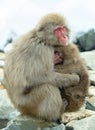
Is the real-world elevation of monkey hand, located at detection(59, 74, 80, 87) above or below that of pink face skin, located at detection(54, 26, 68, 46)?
below

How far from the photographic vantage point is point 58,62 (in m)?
6.62

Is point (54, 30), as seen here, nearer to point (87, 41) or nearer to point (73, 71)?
point (73, 71)

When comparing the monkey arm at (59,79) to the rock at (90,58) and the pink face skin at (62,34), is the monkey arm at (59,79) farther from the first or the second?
the rock at (90,58)

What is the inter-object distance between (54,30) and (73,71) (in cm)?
47

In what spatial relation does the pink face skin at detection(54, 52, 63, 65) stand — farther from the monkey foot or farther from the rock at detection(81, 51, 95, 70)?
the rock at detection(81, 51, 95, 70)

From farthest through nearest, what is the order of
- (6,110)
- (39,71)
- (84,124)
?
1. (6,110)
2. (84,124)
3. (39,71)

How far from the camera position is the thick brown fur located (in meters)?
6.63

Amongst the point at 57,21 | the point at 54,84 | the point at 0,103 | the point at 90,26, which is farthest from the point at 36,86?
the point at 90,26

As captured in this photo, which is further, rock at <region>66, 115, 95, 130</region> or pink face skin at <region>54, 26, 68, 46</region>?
rock at <region>66, 115, 95, 130</region>

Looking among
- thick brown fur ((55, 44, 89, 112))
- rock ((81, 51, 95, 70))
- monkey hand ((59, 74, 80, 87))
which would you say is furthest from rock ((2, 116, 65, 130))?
rock ((81, 51, 95, 70))

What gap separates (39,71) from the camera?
21.3 ft

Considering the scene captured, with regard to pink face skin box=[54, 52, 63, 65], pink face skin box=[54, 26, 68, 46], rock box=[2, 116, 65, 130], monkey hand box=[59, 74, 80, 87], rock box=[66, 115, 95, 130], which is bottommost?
rock box=[66, 115, 95, 130]

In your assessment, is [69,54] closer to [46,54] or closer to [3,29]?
[46,54]

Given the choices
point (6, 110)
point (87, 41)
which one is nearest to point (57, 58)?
point (6, 110)
